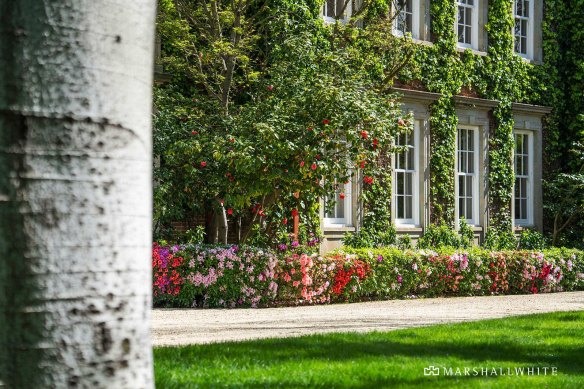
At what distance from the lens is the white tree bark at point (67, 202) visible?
2627 mm

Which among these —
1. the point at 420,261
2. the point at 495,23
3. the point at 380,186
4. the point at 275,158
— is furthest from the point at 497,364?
the point at 495,23

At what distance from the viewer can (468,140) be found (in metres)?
20.5

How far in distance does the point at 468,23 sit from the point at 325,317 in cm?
1070

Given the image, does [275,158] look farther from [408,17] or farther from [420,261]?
[408,17]

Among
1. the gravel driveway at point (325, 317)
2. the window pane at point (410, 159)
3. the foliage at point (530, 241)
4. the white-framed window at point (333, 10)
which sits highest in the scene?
the white-framed window at point (333, 10)

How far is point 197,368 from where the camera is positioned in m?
6.18

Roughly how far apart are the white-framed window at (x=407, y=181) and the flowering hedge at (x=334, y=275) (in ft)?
7.54

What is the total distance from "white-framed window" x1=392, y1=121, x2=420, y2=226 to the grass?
9377 millimetres

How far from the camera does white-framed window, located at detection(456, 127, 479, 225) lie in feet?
66.3

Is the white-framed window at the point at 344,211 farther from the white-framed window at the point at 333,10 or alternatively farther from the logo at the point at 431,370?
the logo at the point at 431,370

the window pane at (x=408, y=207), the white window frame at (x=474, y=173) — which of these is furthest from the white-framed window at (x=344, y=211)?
the white window frame at (x=474, y=173)

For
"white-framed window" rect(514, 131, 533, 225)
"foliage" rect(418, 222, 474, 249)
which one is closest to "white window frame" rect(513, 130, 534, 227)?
"white-framed window" rect(514, 131, 533, 225)

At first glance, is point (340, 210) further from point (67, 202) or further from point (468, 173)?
point (67, 202)

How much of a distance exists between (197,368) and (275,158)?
689 centimetres
